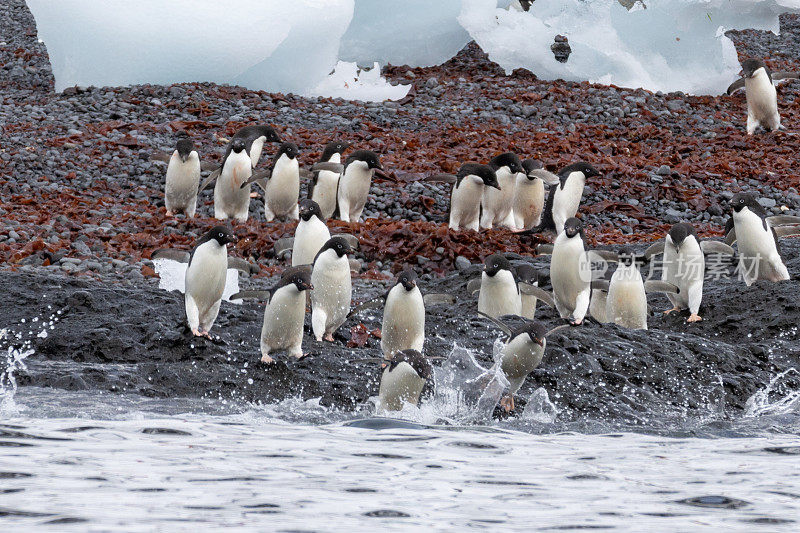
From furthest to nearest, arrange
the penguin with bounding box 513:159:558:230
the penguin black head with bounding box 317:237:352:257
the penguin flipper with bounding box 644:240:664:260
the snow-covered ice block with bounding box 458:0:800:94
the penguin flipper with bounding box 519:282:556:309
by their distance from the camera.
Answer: the snow-covered ice block with bounding box 458:0:800:94 → the penguin with bounding box 513:159:558:230 → the penguin flipper with bounding box 644:240:664:260 → the penguin flipper with bounding box 519:282:556:309 → the penguin black head with bounding box 317:237:352:257

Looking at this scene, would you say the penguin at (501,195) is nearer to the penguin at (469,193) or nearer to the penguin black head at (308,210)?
the penguin at (469,193)

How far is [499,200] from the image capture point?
1084cm

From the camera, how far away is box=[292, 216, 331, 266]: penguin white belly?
8.20m

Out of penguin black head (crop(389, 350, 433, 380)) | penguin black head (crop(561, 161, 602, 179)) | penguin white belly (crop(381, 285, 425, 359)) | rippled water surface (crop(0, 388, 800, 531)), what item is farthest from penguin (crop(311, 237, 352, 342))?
penguin black head (crop(561, 161, 602, 179))

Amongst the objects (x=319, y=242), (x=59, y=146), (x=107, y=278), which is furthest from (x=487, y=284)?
(x=59, y=146)

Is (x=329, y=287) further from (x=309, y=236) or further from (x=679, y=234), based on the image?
(x=679, y=234)

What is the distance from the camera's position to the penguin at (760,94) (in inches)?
572

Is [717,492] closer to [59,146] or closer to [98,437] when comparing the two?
[98,437]

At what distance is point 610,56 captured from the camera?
16453 mm

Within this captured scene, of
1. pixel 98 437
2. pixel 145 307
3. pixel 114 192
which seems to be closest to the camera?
pixel 98 437

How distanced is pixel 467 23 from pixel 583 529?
526 inches

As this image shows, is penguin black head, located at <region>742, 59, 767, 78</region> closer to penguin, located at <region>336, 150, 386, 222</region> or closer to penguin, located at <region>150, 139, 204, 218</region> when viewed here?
penguin, located at <region>336, 150, 386, 222</region>

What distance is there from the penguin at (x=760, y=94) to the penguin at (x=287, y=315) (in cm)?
985

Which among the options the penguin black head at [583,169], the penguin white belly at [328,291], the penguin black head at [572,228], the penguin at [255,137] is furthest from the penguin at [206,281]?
the penguin black head at [583,169]
